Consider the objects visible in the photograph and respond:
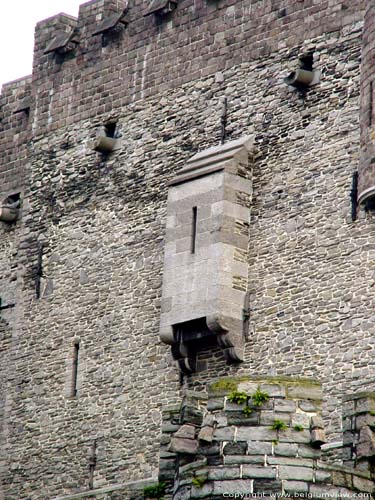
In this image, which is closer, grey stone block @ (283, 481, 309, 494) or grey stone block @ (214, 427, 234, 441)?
grey stone block @ (283, 481, 309, 494)

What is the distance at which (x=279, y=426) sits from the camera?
23.2 m

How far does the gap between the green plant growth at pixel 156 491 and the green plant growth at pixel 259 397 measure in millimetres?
2615

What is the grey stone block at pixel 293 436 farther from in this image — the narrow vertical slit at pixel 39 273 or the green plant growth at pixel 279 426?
the narrow vertical slit at pixel 39 273

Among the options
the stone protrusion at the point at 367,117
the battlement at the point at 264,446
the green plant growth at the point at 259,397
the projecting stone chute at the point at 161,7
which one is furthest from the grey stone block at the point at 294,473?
the projecting stone chute at the point at 161,7

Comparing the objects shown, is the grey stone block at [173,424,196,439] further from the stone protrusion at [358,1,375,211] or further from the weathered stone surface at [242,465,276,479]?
the stone protrusion at [358,1,375,211]

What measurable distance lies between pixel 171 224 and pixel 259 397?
1289cm

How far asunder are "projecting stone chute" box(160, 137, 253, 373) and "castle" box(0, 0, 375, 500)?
0.03 m

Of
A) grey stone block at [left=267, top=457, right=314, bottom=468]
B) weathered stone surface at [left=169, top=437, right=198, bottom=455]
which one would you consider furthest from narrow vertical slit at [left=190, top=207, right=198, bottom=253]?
grey stone block at [left=267, top=457, right=314, bottom=468]

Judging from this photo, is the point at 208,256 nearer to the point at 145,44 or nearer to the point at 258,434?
the point at 145,44

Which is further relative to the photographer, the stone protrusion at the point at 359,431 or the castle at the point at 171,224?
the castle at the point at 171,224

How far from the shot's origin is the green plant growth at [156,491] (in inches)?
1006

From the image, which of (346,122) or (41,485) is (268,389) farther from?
(41,485)

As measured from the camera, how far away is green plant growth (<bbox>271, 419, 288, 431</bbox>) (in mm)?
23172

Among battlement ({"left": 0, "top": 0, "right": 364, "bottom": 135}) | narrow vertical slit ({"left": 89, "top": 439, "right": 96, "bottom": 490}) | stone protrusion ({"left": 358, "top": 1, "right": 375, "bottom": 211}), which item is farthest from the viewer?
narrow vertical slit ({"left": 89, "top": 439, "right": 96, "bottom": 490})
